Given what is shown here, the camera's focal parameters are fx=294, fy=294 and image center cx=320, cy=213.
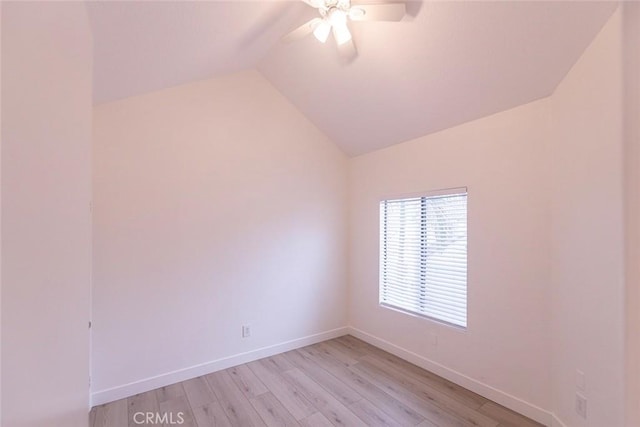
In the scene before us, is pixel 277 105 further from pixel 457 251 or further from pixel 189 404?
pixel 189 404

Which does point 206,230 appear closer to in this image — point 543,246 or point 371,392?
point 371,392

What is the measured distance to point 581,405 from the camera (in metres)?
→ 1.79

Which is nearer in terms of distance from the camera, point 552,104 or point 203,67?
point 552,104

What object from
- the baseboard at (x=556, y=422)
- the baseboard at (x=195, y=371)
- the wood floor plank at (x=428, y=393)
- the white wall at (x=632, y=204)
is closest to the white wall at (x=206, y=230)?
the baseboard at (x=195, y=371)

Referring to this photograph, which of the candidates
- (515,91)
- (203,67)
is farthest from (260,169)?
(515,91)

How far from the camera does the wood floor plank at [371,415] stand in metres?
2.13

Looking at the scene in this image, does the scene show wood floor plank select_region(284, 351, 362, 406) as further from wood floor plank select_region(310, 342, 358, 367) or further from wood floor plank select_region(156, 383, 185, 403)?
wood floor plank select_region(156, 383, 185, 403)

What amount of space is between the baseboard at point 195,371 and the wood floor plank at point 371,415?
1.17 meters

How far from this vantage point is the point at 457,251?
269 centimetres

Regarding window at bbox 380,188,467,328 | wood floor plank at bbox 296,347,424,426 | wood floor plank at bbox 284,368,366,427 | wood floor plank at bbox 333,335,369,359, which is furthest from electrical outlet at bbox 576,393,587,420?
wood floor plank at bbox 333,335,369,359

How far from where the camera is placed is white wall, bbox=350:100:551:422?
2131 millimetres

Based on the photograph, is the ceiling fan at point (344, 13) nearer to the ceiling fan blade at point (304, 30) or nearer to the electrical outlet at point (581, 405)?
the ceiling fan blade at point (304, 30)

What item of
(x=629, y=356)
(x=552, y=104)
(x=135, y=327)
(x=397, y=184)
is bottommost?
(x=135, y=327)

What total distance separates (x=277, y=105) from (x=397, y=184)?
1.61 metres
